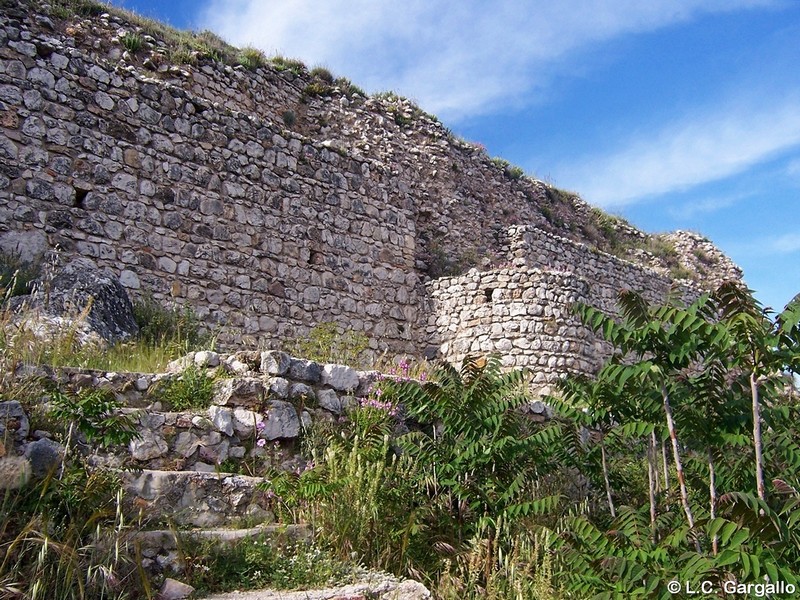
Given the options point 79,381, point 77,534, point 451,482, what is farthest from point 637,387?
point 79,381

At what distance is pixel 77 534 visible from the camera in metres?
4.27

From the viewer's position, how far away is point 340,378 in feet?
21.9

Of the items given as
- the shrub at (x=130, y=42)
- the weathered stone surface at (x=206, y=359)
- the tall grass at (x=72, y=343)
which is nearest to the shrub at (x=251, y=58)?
the shrub at (x=130, y=42)

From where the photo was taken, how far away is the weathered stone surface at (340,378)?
661cm

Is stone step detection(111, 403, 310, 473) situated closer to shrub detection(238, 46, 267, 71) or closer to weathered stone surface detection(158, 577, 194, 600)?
weathered stone surface detection(158, 577, 194, 600)

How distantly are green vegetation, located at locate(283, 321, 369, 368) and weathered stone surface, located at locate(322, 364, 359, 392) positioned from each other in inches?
102

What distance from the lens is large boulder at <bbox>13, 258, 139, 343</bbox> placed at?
25.5 ft

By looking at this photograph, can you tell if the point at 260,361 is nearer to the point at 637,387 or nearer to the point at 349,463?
the point at 349,463

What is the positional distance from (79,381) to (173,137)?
19.6 feet

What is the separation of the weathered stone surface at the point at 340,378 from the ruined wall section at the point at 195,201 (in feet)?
13.9

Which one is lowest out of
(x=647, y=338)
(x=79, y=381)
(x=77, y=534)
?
(x=77, y=534)

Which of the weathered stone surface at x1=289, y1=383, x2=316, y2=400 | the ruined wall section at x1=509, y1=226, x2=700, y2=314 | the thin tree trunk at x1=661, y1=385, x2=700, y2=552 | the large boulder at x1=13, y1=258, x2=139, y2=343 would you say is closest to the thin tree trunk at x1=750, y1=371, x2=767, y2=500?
the thin tree trunk at x1=661, y1=385, x2=700, y2=552

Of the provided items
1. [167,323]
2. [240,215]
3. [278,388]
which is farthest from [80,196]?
[278,388]

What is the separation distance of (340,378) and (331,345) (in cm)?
445
